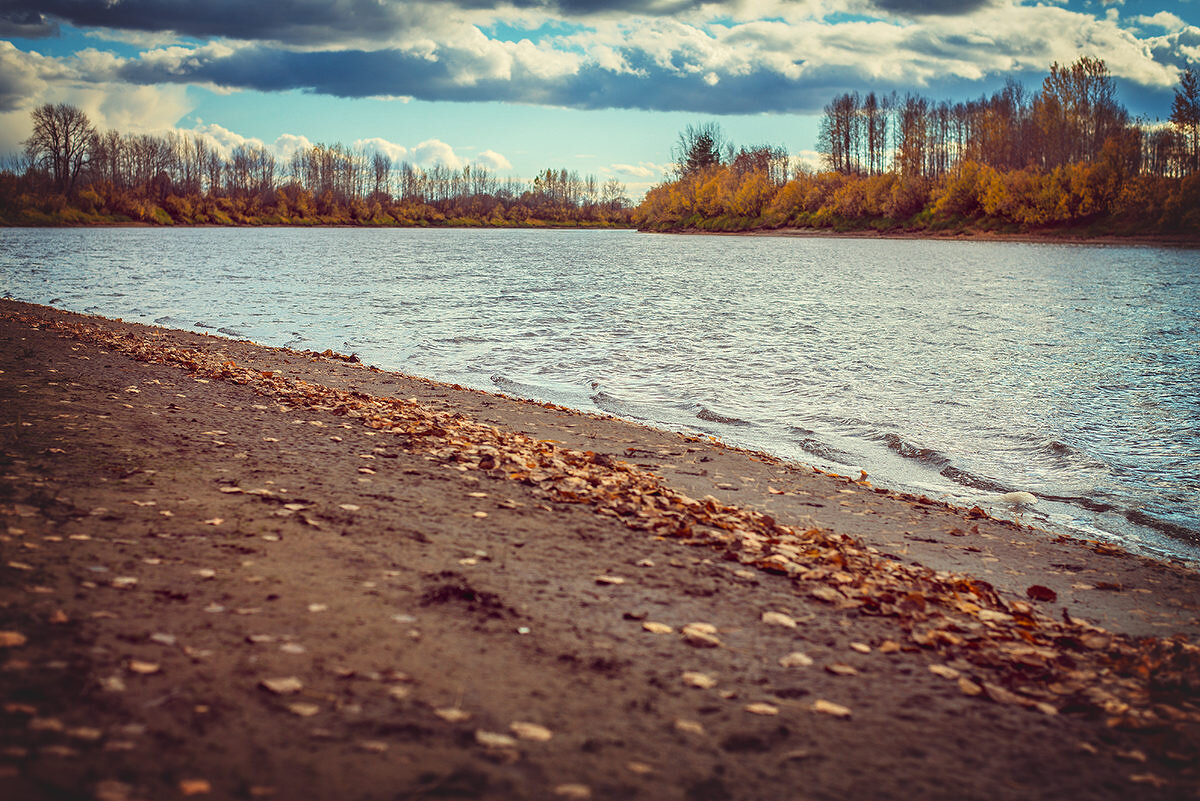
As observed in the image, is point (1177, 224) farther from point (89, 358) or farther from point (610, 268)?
point (89, 358)

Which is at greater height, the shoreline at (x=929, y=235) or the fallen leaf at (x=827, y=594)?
the shoreline at (x=929, y=235)

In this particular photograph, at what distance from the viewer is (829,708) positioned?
4.70m

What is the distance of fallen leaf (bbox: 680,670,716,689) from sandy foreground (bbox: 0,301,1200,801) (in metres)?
0.02

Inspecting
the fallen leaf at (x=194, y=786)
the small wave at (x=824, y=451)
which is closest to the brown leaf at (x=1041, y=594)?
the small wave at (x=824, y=451)

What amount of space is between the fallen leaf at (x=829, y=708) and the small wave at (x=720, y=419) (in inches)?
449

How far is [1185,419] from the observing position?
650 inches

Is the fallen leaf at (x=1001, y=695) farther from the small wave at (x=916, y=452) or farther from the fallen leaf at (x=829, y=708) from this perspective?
the small wave at (x=916, y=452)

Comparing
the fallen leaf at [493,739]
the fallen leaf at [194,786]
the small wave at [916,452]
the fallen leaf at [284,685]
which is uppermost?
the fallen leaf at [284,685]

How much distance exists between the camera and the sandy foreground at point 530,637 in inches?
154

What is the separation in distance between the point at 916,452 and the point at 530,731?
11557 millimetres

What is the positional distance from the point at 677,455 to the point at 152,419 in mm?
7303

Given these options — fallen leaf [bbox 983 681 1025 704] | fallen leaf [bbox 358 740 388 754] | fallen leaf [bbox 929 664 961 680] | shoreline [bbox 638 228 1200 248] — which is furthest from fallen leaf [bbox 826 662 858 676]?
shoreline [bbox 638 228 1200 248]

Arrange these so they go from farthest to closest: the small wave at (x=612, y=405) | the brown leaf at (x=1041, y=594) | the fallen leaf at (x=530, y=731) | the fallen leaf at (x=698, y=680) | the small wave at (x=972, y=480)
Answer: the small wave at (x=612, y=405)
the small wave at (x=972, y=480)
the brown leaf at (x=1041, y=594)
the fallen leaf at (x=698, y=680)
the fallen leaf at (x=530, y=731)

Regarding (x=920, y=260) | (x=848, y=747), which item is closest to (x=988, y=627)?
(x=848, y=747)
